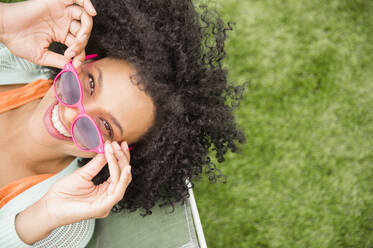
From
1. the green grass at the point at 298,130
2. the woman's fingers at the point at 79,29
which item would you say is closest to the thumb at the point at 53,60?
the woman's fingers at the point at 79,29

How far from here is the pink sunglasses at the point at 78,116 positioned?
1.62 m

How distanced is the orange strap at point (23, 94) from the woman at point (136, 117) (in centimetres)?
6

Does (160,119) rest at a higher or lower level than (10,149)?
lower

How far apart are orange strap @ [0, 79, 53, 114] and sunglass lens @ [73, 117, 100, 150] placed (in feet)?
2.37

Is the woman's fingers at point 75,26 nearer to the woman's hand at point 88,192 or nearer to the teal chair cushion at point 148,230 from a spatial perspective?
the woman's hand at point 88,192

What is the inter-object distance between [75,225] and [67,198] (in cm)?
38

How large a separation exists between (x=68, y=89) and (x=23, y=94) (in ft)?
2.23

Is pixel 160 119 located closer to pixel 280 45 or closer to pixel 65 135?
pixel 65 135

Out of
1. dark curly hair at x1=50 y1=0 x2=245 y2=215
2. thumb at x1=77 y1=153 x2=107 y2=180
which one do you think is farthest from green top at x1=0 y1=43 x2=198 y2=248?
thumb at x1=77 y1=153 x2=107 y2=180

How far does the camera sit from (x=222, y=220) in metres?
3.19

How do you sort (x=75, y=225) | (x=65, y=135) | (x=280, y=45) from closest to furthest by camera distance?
(x=65, y=135)
(x=75, y=225)
(x=280, y=45)

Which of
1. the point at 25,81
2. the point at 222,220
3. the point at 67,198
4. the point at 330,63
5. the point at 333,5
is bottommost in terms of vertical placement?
the point at 67,198

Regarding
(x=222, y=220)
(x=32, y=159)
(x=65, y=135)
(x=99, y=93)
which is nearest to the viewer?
(x=99, y=93)

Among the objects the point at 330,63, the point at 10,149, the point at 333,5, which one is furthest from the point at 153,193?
the point at 333,5
